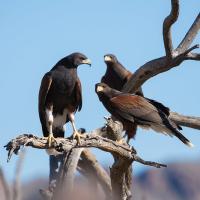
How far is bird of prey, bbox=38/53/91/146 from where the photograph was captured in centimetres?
940

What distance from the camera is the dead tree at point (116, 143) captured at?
8117 millimetres

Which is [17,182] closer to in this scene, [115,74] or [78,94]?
[78,94]

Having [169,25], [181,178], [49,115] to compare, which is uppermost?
[169,25]

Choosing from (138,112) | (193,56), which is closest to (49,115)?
(138,112)

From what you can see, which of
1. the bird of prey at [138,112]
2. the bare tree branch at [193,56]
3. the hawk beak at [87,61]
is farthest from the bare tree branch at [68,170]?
the bare tree branch at [193,56]

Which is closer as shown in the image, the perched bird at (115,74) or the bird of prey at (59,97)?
the bird of prey at (59,97)

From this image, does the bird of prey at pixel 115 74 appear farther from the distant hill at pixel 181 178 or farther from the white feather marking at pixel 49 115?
the distant hill at pixel 181 178

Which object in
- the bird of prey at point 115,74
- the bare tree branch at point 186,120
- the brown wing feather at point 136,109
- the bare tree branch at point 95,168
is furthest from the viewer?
the bird of prey at point 115,74

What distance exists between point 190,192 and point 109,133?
91.6 meters

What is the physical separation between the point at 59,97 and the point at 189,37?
2481 millimetres

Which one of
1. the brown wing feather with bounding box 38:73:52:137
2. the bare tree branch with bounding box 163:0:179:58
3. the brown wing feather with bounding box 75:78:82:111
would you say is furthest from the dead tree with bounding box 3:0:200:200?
the brown wing feather with bounding box 38:73:52:137

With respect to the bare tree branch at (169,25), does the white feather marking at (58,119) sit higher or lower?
lower

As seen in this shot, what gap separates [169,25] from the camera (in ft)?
33.2

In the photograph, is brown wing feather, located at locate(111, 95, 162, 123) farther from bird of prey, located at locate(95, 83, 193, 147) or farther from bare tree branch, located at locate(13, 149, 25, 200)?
bare tree branch, located at locate(13, 149, 25, 200)
